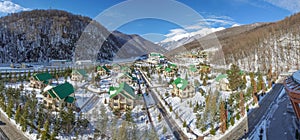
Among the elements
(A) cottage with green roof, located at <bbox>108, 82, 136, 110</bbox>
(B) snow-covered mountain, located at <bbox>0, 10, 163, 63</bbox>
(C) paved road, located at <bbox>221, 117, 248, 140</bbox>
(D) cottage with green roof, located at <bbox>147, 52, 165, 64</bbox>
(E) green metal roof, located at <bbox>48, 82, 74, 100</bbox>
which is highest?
(B) snow-covered mountain, located at <bbox>0, 10, 163, 63</bbox>

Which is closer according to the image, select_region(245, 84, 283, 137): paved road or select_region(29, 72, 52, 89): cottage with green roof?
select_region(245, 84, 283, 137): paved road

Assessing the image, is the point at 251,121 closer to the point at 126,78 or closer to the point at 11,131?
the point at 11,131

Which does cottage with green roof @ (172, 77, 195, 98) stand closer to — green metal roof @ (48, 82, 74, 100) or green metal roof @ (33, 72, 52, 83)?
green metal roof @ (48, 82, 74, 100)

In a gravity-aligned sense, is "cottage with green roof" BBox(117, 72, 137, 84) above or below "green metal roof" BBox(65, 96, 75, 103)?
above

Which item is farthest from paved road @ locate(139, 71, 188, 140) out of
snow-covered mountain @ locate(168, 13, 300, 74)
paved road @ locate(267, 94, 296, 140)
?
snow-covered mountain @ locate(168, 13, 300, 74)

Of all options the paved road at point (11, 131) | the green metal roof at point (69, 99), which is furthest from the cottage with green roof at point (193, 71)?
the paved road at point (11, 131)

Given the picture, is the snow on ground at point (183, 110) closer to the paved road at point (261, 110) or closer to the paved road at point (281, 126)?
the paved road at point (261, 110)

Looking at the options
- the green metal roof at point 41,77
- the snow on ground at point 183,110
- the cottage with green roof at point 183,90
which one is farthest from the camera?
the green metal roof at point 41,77
